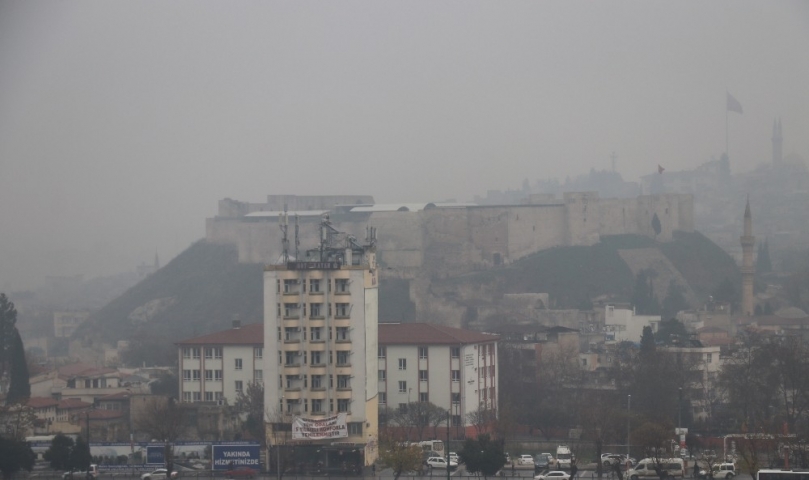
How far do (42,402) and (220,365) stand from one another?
650 centimetres

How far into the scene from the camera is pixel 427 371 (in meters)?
54.0

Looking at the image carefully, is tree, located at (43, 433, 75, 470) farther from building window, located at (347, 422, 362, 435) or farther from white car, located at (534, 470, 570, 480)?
white car, located at (534, 470, 570, 480)

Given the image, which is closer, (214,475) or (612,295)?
(214,475)

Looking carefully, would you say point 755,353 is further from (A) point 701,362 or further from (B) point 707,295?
(B) point 707,295

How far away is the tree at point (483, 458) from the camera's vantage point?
137 feet

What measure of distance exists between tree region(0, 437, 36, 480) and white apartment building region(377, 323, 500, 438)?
13257mm

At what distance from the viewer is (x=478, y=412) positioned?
54344 mm

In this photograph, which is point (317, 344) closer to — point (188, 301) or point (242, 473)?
point (242, 473)

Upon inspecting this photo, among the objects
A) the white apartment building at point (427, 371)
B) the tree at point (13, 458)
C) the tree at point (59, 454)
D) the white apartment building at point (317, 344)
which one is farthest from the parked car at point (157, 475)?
the white apartment building at point (427, 371)

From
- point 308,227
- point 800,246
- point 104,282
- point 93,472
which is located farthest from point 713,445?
point 104,282

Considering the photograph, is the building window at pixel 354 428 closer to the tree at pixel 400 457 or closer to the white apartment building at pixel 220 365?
the tree at pixel 400 457

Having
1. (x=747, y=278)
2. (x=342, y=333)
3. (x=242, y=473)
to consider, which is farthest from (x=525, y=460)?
(x=747, y=278)

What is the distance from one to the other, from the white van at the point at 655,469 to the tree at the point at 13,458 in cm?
1589

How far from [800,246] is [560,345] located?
88783mm
